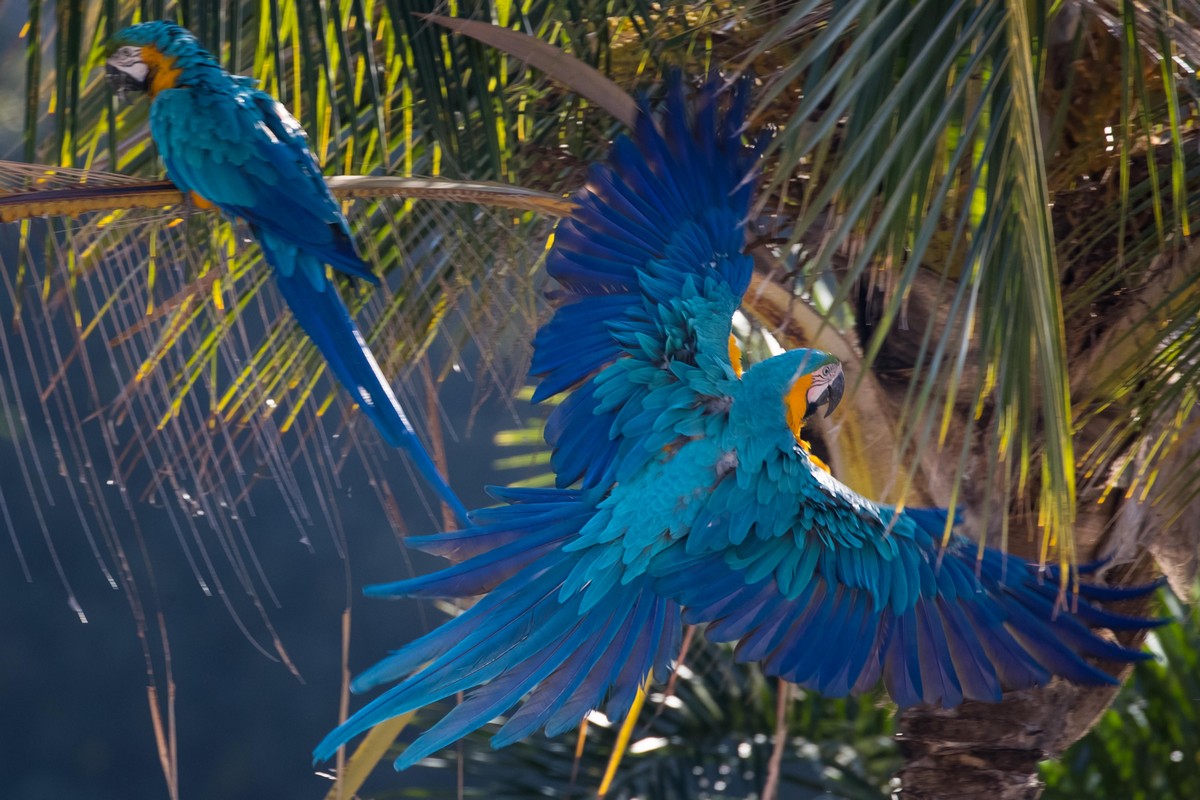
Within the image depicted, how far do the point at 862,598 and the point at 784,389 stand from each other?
17 cm

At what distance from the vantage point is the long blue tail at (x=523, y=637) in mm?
827

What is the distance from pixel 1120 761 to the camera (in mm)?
1814

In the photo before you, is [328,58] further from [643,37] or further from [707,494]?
[707,494]

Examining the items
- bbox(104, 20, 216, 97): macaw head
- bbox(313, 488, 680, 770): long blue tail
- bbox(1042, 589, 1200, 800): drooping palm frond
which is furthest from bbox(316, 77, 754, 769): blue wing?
bbox(1042, 589, 1200, 800): drooping palm frond

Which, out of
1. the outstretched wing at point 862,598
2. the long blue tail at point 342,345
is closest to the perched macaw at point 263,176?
the long blue tail at point 342,345

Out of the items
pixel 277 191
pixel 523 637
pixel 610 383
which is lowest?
pixel 523 637

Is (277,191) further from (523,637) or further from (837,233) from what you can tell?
(837,233)

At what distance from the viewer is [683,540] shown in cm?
95

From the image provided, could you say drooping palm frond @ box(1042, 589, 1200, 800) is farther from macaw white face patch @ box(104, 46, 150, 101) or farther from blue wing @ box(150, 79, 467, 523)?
macaw white face patch @ box(104, 46, 150, 101)

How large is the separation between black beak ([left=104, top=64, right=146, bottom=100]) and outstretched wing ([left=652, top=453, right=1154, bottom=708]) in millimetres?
618

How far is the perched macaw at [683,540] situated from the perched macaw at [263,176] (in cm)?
11

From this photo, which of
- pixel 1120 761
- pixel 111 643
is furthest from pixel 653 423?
pixel 111 643

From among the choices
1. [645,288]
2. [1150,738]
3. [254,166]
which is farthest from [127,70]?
[1150,738]

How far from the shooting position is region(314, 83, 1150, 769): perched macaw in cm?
88
